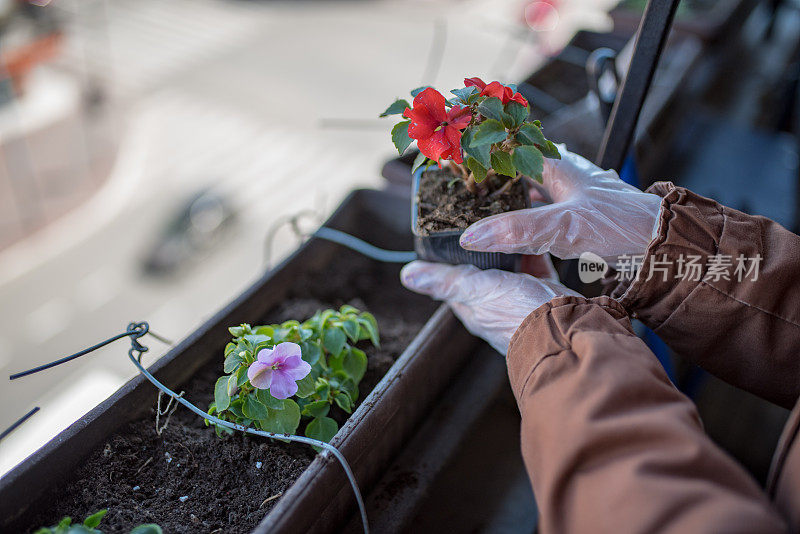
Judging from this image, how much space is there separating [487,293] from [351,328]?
0.21 meters

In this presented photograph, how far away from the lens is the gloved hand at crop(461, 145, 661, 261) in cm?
82

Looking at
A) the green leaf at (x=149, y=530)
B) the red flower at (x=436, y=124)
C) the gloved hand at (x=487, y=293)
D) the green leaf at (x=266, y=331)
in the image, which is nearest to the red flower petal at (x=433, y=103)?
the red flower at (x=436, y=124)

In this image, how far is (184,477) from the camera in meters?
0.76

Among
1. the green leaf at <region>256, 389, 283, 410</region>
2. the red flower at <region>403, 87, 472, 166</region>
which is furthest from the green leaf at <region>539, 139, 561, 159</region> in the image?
the green leaf at <region>256, 389, 283, 410</region>

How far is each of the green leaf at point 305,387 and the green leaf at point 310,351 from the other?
6 cm

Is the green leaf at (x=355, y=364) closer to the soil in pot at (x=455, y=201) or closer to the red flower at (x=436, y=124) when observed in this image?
the soil in pot at (x=455, y=201)

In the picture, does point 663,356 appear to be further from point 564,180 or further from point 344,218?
point 344,218

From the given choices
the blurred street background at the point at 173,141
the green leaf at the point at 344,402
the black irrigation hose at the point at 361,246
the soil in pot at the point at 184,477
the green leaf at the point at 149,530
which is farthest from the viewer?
the blurred street background at the point at 173,141

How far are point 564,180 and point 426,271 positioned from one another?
256mm

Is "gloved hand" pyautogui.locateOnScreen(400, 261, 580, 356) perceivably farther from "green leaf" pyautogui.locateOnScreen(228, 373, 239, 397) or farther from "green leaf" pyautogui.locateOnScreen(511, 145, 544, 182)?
"green leaf" pyautogui.locateOnScreen(228, 373, 239, 397)

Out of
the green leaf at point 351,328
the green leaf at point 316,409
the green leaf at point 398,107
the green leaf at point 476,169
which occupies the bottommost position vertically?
the green leaf at point 316,409

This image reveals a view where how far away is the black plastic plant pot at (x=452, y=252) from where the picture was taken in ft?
2.89

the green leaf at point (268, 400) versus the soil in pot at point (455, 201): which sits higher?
the soil in pot at point (455, 201)

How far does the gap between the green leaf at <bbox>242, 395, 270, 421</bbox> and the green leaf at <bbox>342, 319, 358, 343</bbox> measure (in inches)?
6.8
